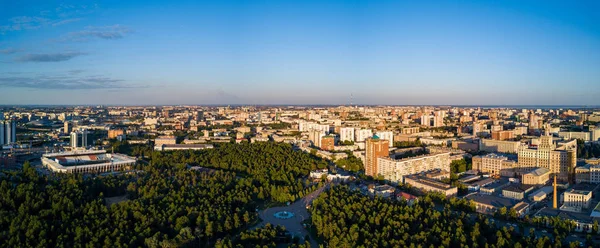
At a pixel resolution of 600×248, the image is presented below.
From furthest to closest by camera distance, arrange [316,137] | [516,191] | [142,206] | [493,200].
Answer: [316,137] < [516,191] < [493,200] < [142,206]

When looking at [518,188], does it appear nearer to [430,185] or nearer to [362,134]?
[430,185]

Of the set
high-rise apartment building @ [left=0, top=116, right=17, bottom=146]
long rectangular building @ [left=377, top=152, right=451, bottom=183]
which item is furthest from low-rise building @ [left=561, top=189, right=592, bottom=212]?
high-rise apartment building @ [left=0, top=116, right=17, bottom=146]

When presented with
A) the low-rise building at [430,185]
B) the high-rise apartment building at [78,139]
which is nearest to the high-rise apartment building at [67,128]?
the high-rise apartment building at [78,139]

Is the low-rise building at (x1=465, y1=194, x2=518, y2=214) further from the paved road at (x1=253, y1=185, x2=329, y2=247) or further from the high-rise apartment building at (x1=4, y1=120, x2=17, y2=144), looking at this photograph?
the high-rise apartment building at (x1=4, y1=120, x2=17, y2=144)

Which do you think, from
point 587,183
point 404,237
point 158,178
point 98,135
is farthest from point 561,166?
point 98,135

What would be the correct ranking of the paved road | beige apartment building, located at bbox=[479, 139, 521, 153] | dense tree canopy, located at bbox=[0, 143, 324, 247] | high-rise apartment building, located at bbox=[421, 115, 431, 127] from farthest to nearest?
high-rise apartment building, located at bbox=[421, 115, 431, 127], beige apartment building, located at bbox=[479, 139, 521, 153], the paved road, dense tree canopy, located at bbox=[0, 143, 324, 247]

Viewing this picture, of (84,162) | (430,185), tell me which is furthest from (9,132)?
(430,185)
